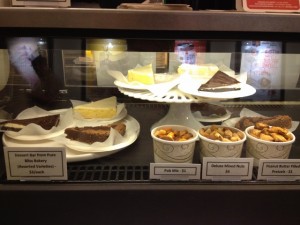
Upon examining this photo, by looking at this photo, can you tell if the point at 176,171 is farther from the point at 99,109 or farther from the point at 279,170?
the point at 99,109

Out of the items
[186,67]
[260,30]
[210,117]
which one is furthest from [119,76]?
[260,30]

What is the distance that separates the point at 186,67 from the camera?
1.01 m

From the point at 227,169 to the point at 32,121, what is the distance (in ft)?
1.88

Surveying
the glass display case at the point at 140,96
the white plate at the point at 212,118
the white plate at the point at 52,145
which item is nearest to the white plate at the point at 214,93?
the glass display case at the point at 140,96

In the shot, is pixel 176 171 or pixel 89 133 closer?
pixel 176 171

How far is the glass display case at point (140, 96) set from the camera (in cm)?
72

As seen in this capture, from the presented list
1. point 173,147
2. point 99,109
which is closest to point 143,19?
point 173,147

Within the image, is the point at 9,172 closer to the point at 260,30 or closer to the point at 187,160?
the point at 187,160

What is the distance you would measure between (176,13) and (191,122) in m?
0.47

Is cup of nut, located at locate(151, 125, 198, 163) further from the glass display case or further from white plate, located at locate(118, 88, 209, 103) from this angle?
white plate, located at locate(118, 88, 209, 103)

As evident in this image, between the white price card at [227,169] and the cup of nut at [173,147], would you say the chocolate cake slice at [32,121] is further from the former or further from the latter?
the white price card at [227,169]

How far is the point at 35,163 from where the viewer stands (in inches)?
31.8

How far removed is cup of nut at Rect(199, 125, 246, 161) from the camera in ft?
2.85

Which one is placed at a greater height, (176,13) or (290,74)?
(176,13)
